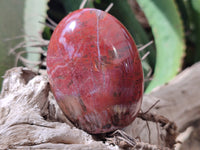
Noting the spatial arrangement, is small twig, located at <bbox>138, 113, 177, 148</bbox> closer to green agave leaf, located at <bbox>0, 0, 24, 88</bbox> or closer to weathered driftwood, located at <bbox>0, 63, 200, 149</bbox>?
weathered driftwood, located at <bbox>0, 63, 200, 149</bbox>

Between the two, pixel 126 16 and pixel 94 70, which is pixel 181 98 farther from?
pixel 94 70

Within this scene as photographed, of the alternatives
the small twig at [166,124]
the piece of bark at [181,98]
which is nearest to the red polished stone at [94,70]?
the small twig at [166,124]

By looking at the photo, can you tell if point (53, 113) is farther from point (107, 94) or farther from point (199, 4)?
point (199, 4)

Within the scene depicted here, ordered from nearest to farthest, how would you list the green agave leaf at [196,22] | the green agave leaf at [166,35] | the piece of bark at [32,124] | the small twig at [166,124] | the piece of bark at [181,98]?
the piece of bark at [32,124], the small twig at [166,124], the piece of bark at [181,98], the green agave leaf at [166,35], the green agave leaf at [196,22]

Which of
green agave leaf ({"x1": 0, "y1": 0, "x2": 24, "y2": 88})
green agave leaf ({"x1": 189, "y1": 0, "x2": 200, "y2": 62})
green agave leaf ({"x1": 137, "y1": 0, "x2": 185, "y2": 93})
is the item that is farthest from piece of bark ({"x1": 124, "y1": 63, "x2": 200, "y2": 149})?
green agave leaf ({"x1": 0, "y1": 0, "x2": 24, "y2": 88})

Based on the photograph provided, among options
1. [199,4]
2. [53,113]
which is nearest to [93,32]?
→ [53,113]

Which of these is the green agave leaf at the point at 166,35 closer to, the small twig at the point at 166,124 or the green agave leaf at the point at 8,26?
the small twig at the point at 166,124

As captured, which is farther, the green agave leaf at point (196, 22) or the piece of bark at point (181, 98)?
the green agave leaf at point (196, 22)
